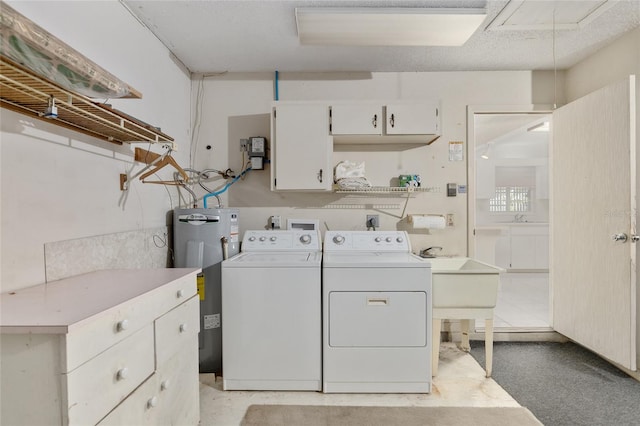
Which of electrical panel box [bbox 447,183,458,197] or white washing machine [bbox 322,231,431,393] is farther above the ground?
electrical panel box [bbox 447,183,458,197]

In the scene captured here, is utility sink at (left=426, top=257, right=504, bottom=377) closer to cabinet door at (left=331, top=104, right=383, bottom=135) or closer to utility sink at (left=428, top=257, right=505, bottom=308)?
utility sink at (left=428, top=257, right=505, bottom=308)

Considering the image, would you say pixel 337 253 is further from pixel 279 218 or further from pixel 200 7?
pixel 200 7

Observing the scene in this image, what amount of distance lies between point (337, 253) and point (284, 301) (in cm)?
62

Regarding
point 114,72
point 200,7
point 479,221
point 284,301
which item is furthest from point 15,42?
point 479,221

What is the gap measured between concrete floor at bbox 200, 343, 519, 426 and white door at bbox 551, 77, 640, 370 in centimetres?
94

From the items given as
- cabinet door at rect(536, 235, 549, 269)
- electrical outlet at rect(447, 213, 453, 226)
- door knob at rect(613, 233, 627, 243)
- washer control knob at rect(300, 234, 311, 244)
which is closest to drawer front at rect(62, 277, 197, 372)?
washer control knob at rect(300, 234, 311, 244)

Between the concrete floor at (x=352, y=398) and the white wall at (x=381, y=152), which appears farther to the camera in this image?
the white wall at (x=381, y=152)

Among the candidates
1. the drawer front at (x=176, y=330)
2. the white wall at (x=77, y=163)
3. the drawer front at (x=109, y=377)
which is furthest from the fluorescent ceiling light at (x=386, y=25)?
the drawer front at (x=109, y=377)

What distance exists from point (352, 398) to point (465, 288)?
1031 millimetres

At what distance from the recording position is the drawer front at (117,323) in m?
0.92

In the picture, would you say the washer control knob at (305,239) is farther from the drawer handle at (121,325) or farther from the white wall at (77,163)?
the drawer handle at (121,325)

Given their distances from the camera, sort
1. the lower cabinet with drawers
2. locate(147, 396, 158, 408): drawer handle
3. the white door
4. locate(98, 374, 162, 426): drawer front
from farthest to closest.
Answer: the white door → locate(147, 396, 158, 408): drawer handle → locate(98, 374, 162, 426): drawer front → the lower cabinet with drawers

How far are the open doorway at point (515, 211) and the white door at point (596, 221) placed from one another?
0.62m

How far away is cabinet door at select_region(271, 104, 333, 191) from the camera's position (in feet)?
8.53
